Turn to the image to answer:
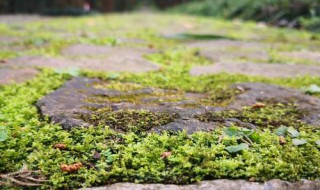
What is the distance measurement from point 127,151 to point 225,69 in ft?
3.94

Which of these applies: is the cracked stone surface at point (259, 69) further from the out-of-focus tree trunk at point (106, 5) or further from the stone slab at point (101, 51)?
the out-of-focus tree trunk at point (106, 5)

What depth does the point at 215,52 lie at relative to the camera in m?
2.59

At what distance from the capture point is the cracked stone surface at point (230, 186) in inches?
33.9

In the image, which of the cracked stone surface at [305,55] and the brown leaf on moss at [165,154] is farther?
the cracked stone surface at [305,55]

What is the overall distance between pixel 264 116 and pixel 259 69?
838 mm

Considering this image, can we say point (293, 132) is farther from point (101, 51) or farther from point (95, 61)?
point (101, 51)

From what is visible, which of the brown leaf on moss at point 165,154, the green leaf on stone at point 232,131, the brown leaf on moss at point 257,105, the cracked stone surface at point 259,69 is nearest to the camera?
the brown leaf on moss at point 165,154

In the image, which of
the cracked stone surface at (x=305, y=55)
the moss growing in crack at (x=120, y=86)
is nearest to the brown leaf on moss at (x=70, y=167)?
the moss growing in crack at (x=120, y=86)

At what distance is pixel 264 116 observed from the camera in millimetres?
1290

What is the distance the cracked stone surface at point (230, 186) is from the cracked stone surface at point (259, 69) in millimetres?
1107

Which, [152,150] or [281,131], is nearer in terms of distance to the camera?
[152,150]

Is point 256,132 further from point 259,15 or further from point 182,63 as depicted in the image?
point 259,15

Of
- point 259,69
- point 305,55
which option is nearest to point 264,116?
point 259,69

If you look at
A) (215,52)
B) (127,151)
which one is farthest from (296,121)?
(215,52)
